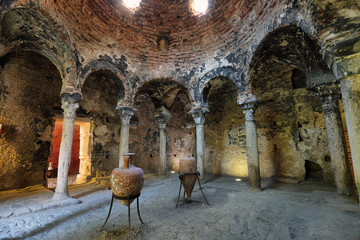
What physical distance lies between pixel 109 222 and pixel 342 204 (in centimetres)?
481

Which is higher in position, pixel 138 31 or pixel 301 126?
pixel 138 31

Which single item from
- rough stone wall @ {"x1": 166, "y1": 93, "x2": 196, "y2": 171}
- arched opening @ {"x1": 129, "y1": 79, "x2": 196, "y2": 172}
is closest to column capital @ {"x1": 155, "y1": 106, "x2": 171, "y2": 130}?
arched opening @ {"x1": 129, "y1": 79, "x2": 196, "y2": 172}

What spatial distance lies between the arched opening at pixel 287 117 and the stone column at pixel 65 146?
5.43m

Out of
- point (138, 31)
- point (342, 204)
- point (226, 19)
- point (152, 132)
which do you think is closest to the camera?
point (342, 204)

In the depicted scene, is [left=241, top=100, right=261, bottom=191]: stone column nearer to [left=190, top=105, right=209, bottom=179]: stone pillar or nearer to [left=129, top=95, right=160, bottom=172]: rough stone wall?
[left=190, top=105, right=209, bottom=179]: stone pillar

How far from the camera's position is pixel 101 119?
24.3 ft

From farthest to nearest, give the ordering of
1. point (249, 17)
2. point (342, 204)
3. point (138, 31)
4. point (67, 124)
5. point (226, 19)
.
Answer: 1. point (138, 31)
2. point (226, 19)
3. point (249, 17)
4. point (67, 124)
5. point (342, 204)

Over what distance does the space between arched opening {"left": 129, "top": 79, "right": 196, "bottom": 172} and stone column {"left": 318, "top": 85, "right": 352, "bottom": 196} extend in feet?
17.3

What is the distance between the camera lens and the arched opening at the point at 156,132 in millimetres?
8471

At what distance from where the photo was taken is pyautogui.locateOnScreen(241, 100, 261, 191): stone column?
16.2 feet

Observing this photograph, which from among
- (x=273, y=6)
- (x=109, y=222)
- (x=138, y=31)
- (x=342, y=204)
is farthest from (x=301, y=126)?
(x=138, y=31)

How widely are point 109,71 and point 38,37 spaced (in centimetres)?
192

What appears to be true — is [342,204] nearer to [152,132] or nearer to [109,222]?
[109,222]

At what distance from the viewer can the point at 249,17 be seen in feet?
16.9
